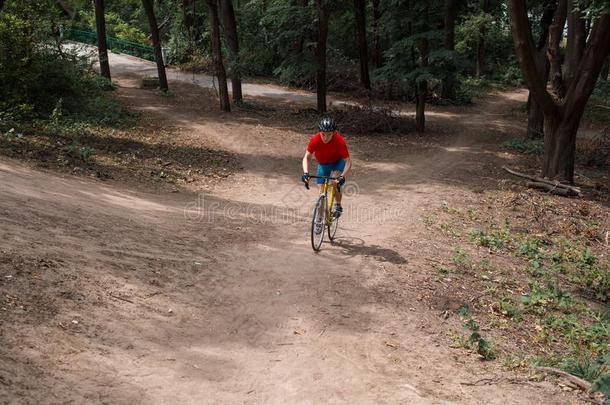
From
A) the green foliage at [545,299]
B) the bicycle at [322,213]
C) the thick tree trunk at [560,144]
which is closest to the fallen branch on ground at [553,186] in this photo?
the thick tree trunk at [560,144]

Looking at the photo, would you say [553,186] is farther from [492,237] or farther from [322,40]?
[322,40]

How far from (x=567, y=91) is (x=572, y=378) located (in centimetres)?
1172

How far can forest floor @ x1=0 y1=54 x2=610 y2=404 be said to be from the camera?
5062mm

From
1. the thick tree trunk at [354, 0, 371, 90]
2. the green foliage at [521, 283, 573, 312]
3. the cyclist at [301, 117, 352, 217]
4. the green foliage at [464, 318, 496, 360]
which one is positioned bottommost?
the green foliage at [521, 283, 573, 312]

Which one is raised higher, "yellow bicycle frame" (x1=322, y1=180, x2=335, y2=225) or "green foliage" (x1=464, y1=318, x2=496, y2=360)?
"yellow bicycle frame" (x1=322, y1=180, x2=335, y2=225)

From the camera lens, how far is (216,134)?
2067 centimetres

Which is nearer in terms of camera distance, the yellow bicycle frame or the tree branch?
the yellow bicycle frame

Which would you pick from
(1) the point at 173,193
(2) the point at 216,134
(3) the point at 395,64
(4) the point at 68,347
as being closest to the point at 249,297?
(4) the point at 68,347

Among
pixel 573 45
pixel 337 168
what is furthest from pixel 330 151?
pixel 573 45

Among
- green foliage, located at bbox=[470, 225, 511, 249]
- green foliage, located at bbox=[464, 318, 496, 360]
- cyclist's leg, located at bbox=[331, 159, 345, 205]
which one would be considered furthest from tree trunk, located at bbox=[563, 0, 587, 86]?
green foliage, located at bbox=[464, 318, 496, 360]

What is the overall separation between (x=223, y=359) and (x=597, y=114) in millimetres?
32661

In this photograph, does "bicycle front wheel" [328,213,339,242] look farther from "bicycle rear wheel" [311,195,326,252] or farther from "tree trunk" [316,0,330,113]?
"tree trunk" [316,0,330,113]

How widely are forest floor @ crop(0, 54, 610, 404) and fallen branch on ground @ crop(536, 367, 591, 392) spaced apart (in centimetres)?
9

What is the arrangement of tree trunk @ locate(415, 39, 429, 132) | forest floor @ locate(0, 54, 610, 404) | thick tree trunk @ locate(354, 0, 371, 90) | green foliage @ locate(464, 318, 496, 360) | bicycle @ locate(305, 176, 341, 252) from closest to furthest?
forest floor @ locate(0, 54, 610, 404) < green foliage @ locate(464, 318, 496, 360) < bicycle @ locate(305, 176, 341, 252) < tree trunk @ locate(415, 39, 429, 132) < thick tree trunk @ locate(354, 0, 371, 90)
